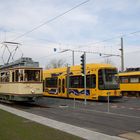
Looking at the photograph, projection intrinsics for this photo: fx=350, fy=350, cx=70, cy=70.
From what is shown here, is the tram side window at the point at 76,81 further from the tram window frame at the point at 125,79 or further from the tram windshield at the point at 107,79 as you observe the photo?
the tram window frame at the point at 125,79

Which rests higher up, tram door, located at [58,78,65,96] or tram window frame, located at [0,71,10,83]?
tram window frame, located at [0,71,10,83]

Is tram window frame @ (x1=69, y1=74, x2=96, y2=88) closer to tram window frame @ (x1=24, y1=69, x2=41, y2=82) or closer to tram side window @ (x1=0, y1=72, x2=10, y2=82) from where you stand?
tram window frame @ (x1=24, y1=69, x2=41, y2=82)

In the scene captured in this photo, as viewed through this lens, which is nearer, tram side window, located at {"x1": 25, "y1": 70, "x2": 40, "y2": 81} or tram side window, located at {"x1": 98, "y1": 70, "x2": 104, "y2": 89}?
tram side window, located at {"x1": 25, "y1": 70, "x2": 40, "y2": 81}

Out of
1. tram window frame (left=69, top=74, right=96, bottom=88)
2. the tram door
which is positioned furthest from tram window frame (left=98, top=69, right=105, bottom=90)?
the tram door

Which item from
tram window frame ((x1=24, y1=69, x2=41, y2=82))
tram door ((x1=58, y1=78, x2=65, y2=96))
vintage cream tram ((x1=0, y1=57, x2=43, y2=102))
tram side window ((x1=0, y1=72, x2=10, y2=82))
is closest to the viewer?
vintage cream tram ((x1=0, y1=57, x2=43, y2=102))

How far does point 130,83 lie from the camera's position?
Result: 4091cm

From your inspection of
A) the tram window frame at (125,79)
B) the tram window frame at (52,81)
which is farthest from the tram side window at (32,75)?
the tram window frame at (125,79)

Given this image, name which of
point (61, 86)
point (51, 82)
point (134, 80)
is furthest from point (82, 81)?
point (134, 80)

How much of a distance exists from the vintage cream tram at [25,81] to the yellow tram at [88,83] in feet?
13.1

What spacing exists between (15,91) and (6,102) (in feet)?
13.3

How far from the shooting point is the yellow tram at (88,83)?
30.4 metres

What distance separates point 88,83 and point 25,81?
7.46 m

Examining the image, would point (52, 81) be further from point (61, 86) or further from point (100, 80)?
point (100, 80)

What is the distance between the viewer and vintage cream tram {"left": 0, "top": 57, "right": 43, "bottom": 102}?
86.4ft
